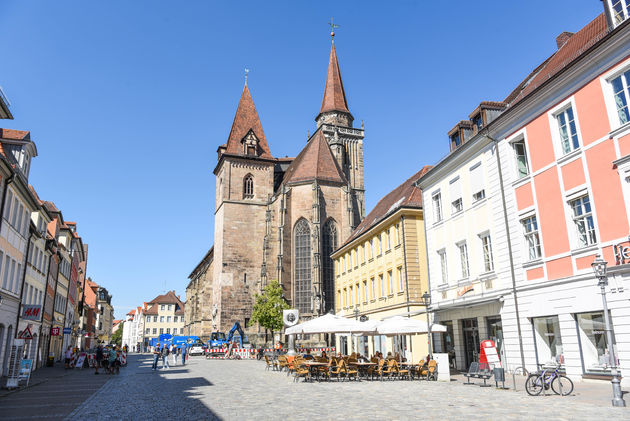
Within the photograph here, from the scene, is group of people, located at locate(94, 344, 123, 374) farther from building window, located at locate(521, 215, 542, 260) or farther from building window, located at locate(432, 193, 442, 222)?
building window, located at locate(521, 215, 542, 260)

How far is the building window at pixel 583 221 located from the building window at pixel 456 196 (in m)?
6.46

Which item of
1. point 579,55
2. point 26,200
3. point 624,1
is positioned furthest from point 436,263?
point 26,200

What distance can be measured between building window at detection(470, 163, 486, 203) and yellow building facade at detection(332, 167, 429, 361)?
18.1ft

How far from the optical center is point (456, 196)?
859 inches

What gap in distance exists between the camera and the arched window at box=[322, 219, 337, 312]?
49.5 metres

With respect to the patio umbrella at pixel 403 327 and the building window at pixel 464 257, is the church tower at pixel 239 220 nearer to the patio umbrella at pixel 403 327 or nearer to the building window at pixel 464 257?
the patio umbrella at pixel 403 327

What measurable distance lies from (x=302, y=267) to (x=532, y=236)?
3513 centimetres

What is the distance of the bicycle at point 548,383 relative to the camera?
484 inches

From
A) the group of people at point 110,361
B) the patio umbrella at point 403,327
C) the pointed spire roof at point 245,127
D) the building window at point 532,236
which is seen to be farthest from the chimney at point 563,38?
the pointed spire roof at point 245,127

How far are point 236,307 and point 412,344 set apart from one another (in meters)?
30.8

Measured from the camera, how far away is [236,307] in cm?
5241

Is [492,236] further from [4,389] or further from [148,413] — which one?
[4,389]

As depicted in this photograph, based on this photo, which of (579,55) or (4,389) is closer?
(579,55)

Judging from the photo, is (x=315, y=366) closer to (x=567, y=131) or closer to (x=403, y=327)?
(x=403, y=327)
